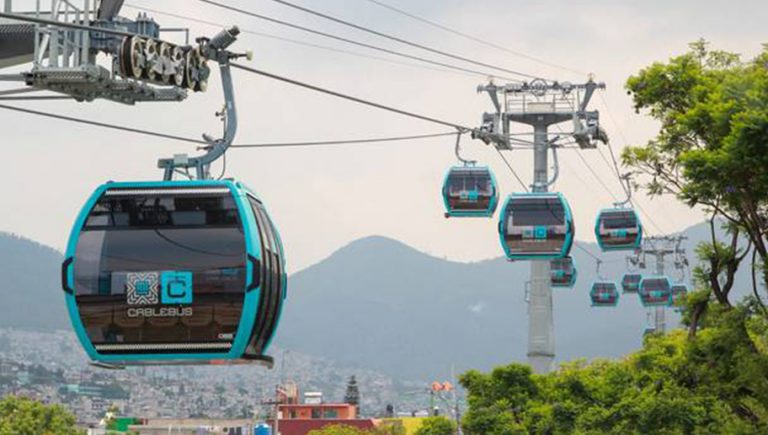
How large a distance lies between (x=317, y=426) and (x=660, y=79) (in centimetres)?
16259

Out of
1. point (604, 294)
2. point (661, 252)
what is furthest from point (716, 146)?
point (661, 252)

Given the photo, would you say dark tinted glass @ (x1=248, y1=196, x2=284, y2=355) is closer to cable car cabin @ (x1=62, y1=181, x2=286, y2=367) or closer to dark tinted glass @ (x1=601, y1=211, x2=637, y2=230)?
cable car cabin @ (x1=62, y1=181, x2=286, y2=367)

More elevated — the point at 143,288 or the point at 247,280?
the point at 247,280

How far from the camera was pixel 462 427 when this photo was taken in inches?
2031

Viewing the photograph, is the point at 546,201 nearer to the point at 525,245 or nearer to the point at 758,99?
the point at 525,245

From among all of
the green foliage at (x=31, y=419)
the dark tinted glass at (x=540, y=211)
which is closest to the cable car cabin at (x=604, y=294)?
the green foliage at (x=31, y=419)

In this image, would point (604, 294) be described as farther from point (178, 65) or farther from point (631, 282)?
point (178, 65)

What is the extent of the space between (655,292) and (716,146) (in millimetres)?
60973

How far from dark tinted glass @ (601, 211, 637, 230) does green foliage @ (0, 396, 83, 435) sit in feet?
190

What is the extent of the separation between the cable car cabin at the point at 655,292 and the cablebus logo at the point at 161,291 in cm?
6537

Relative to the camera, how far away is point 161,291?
21375 mm

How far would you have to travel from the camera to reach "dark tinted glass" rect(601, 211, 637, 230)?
183 feet

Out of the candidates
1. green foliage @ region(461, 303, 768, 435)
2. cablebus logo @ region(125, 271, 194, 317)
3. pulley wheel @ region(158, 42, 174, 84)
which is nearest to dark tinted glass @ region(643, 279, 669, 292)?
green foliage @ region(461, 303, 768, 435)

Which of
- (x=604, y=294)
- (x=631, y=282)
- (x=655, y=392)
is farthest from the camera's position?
(x=631, y=282)
